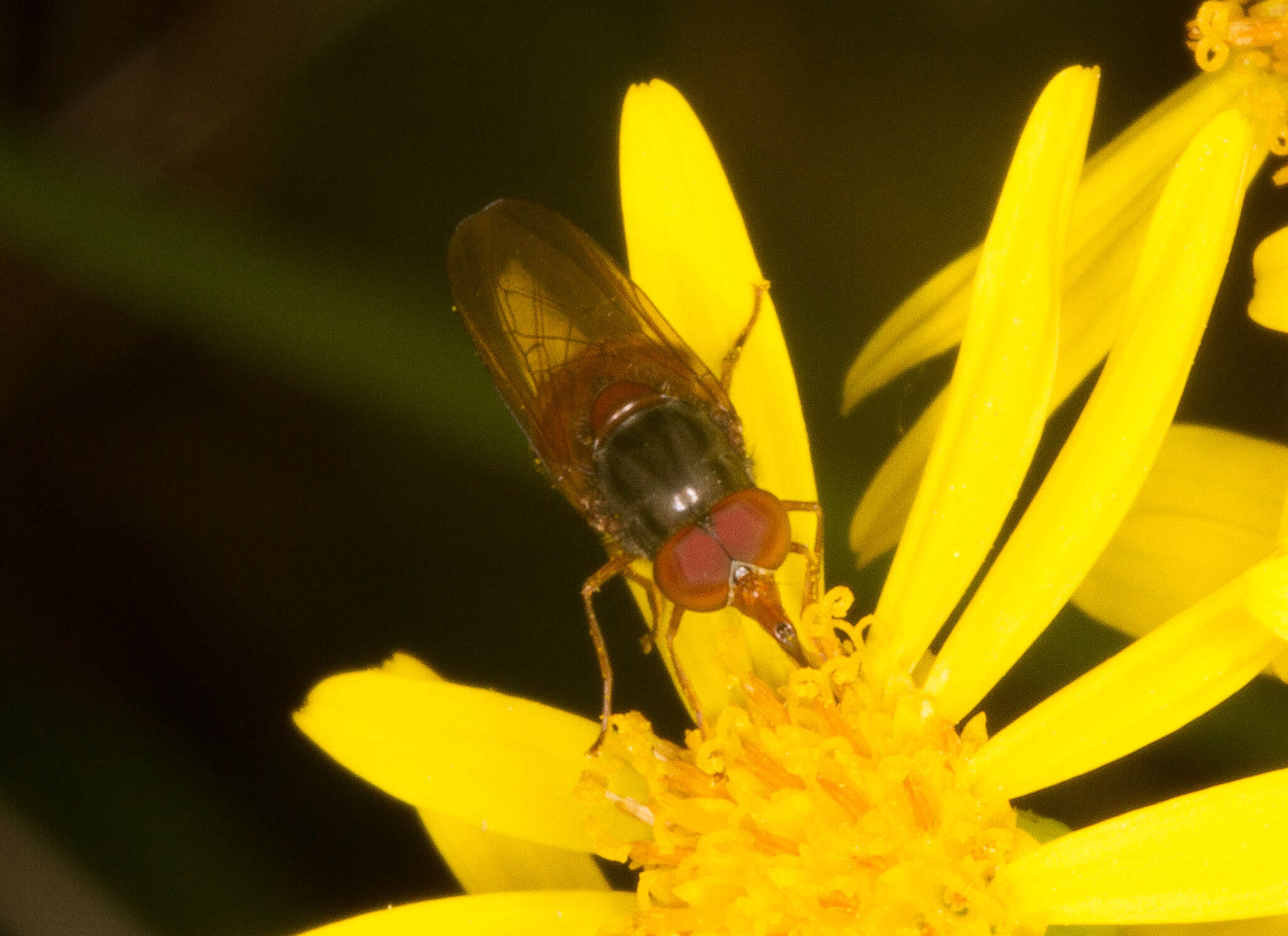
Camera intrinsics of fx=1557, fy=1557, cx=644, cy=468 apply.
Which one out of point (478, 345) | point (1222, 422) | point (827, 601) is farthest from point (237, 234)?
point (1222, 422)

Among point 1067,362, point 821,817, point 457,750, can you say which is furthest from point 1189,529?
point 457,750

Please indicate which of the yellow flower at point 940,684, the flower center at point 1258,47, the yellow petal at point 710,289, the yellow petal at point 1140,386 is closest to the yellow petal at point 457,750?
the yellow flower at point 940,684

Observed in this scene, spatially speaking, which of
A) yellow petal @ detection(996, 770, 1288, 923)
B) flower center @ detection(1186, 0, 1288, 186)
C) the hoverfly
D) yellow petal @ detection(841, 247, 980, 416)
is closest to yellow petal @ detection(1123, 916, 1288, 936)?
yellow petal @ detection(996, 770, 1288, 923)

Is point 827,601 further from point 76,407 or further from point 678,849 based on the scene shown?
point 76,407

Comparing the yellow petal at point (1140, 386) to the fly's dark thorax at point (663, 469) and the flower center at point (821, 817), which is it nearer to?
the flower center at point (821, 817)

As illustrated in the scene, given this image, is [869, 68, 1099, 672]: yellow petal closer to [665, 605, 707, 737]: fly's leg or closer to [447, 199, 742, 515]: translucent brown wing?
[665, 605, 707, 737]: fly's leg
